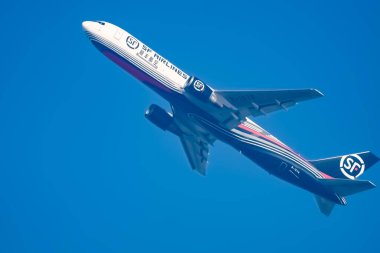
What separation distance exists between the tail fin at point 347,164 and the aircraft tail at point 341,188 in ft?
10.3

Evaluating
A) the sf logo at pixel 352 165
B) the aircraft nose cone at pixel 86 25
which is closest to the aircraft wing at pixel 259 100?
the sf logo at pixel 352 165

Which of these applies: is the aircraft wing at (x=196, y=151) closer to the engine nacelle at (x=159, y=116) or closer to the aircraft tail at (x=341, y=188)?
the engine nacelle at (x=159, y=116)

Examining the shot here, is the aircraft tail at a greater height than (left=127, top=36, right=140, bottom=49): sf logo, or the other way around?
(left=127, top=36, right=140, bottom=49): sf logo

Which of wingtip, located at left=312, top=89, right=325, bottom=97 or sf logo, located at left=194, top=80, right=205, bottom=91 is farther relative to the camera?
sf logo, located at left=194, top=80, right=205, bottom=91

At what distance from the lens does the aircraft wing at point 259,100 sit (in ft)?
143

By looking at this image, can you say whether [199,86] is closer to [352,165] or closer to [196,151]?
[196,151]

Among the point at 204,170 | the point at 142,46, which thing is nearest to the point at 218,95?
the point at 142,46

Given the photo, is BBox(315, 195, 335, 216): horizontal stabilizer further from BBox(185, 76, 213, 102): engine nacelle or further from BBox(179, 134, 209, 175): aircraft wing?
BBox(185, 76, 213, 102): engine nacelle

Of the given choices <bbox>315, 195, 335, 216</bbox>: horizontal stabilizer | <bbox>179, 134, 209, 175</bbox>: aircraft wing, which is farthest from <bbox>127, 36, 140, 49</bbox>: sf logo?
<bbox>315, 195, 335, 216</bbox>: horizontal stabilizer

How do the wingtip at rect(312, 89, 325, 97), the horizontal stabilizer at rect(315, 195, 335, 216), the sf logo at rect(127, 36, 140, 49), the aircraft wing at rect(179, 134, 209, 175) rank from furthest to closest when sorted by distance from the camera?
the aircraft wing at rect(179, 134, 209, 175) → the horizontal stabilizer at rect(315, 195, 335, 216) → the sf logo at rect(127, 36, 140, 49) → the wingtip at rect(312, 89, 325, 97)

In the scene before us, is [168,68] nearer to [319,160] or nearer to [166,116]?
[166,116]

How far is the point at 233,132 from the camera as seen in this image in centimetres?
4878

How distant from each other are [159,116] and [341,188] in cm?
1976

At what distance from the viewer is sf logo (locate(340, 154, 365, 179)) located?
5191cm
